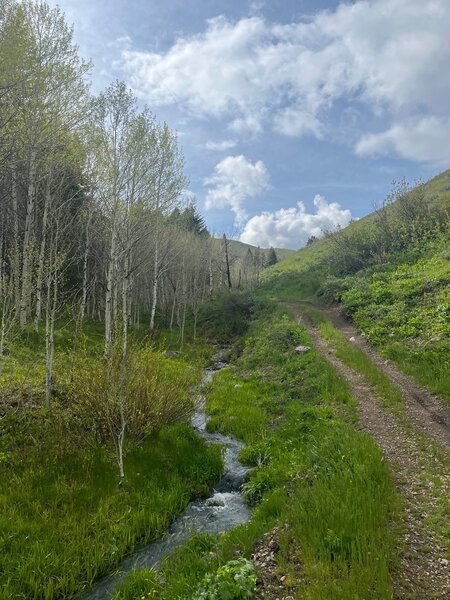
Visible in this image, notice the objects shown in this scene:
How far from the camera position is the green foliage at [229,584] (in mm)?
4738

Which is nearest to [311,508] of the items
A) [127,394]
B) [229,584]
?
[229,584]

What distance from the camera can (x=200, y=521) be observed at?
7.50m

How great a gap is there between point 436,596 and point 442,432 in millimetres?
5237

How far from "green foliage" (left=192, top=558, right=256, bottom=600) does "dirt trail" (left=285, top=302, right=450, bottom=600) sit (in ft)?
5.92

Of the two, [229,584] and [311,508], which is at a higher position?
[311,508]

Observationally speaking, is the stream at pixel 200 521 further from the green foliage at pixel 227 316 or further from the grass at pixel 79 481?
the green foliage at pixel 227 316

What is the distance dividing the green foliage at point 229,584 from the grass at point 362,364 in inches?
285

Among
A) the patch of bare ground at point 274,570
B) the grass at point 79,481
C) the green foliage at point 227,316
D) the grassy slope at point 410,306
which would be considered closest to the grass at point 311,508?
the patch of bare ground at point 274,570

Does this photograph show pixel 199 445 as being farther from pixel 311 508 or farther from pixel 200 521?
pixel 311 508

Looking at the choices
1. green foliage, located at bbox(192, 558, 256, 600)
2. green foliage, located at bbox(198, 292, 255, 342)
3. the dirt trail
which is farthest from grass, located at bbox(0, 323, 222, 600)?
green foliage, located at bbox(198, 292, 255, 342)

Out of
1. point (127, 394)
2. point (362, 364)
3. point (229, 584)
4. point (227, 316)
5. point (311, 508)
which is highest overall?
point (227, 316)

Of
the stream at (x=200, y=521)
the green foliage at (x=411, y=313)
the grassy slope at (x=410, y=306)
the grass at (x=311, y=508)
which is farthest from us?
the grassy slope at (x=410, y=306)

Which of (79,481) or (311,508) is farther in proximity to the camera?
(79,481)

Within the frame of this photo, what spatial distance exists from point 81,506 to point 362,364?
1152 centimetres
